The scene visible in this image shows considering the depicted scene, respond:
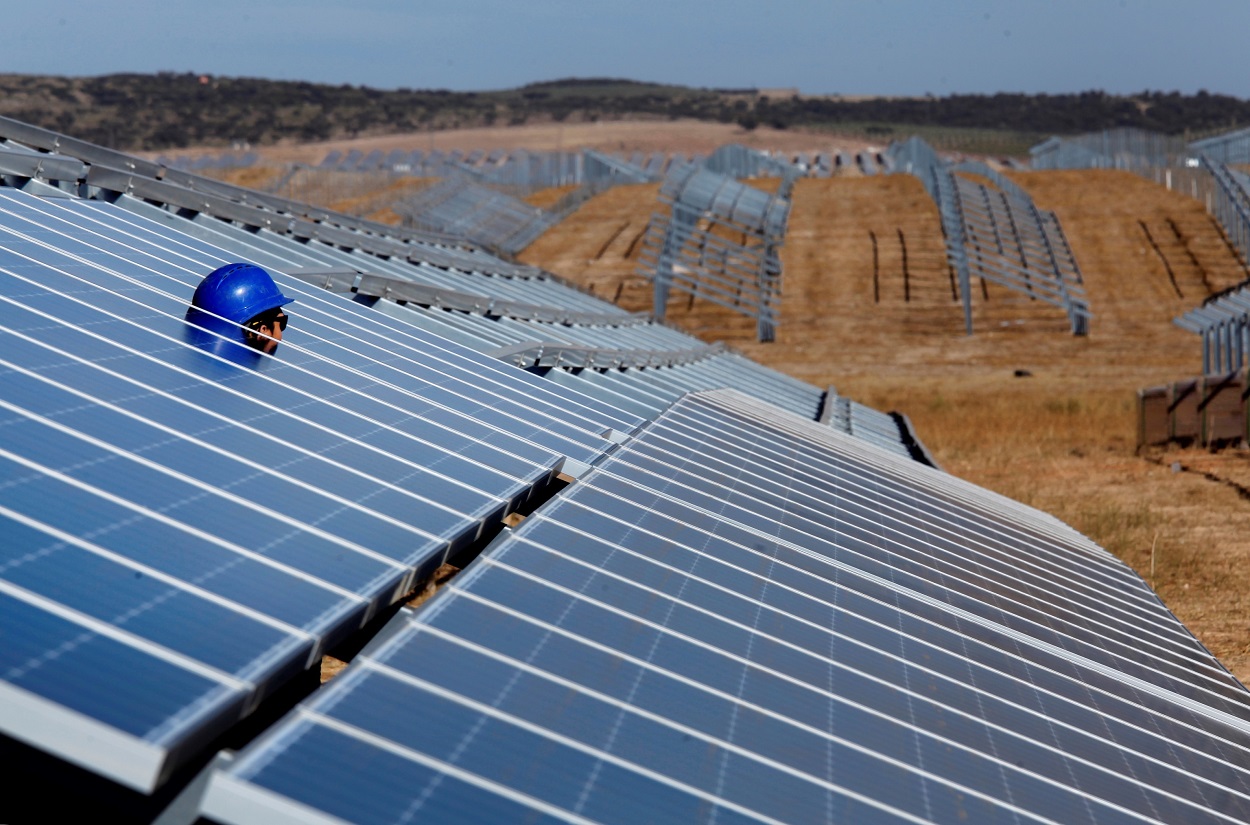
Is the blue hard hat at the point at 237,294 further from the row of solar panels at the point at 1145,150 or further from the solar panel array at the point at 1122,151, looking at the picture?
the solar panel array at the point at 1122,151

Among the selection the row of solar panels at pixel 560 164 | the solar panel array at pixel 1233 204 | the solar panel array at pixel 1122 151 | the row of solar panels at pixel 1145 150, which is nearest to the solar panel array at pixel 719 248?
the row of solar panels at pixel 560 164

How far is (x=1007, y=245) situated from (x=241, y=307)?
6373cm

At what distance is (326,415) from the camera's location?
928 cm

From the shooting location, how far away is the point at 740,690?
694 cm

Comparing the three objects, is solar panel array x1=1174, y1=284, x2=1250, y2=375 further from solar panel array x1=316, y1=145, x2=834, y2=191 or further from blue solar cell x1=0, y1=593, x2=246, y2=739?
solar panel array x1=316, y1=145, x2=834, y2=191

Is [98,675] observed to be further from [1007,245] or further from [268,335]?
[1007,245]

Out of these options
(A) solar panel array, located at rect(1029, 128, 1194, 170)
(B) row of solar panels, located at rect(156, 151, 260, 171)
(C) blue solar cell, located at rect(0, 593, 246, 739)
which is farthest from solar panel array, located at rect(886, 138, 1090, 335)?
(B) row of solar panels, located at rect(156, 151, 260, 171)

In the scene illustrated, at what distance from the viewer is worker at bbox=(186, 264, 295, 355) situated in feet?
34.4

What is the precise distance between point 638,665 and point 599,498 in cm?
290

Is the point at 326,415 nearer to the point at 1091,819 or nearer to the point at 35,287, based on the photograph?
the point at 35,287

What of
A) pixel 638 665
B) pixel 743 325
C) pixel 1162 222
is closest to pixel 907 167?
pixel 1162 222

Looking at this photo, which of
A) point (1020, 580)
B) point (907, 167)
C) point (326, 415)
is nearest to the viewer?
point (326, 415)

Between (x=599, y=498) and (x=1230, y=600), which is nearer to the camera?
(x=599, y=498)

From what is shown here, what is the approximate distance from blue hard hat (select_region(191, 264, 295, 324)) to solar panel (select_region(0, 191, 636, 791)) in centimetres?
31
